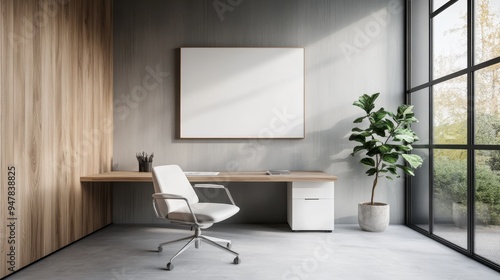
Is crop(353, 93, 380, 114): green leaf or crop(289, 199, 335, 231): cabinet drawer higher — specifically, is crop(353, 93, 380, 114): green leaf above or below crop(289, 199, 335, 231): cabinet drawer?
above

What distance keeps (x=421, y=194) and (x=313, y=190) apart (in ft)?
4.45

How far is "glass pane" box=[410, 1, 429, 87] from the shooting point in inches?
169

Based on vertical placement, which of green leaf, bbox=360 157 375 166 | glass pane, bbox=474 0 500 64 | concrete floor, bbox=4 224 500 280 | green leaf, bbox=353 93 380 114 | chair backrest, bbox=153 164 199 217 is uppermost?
glass pane, bbox=474 0 500 64

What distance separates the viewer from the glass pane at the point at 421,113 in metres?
4.23

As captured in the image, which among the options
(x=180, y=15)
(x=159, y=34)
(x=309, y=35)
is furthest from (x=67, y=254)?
(x=309, y=35)

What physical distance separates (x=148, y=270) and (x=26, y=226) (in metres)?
1.08

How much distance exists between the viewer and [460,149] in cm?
350

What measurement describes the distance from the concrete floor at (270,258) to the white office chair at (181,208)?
15 cm

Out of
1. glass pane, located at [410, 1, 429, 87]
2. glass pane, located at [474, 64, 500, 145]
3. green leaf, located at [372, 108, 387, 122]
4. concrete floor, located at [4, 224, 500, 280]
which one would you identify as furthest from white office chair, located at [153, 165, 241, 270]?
glass pane, located at [410, 1, 429, 87]

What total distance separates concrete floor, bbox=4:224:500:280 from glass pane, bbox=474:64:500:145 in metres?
1.12

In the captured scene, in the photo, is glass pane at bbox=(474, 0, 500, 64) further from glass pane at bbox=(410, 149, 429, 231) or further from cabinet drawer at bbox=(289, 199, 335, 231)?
cabinet drawer at bbox=(289, 199, 335, 231)

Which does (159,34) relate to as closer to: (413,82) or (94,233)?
(94,233)

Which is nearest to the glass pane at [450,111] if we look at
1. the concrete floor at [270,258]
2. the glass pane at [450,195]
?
the glass pane at [450,195]

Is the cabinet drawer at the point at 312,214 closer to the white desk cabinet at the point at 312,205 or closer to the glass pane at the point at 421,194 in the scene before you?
the white desk cabinet at the point at 312,205
